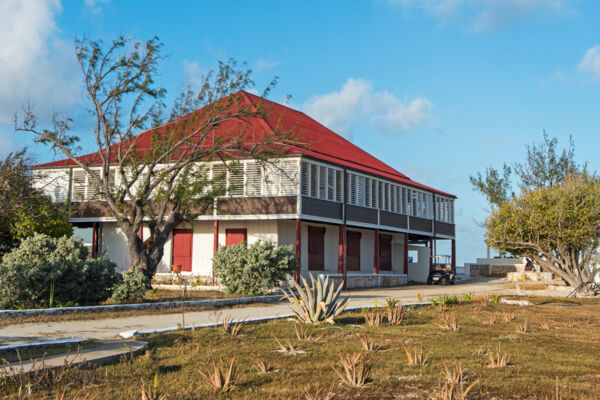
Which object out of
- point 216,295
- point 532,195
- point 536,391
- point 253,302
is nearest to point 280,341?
point 536,391

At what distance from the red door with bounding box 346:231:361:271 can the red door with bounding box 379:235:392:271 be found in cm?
269

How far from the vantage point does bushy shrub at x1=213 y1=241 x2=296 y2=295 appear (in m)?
19.8

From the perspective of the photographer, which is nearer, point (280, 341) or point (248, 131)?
point (280, 341)

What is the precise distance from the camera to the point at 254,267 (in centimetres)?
1977

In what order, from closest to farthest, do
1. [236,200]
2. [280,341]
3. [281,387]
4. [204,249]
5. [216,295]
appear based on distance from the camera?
[281,387] → [280,341] → [216,295] → [236,200] → [204,249]

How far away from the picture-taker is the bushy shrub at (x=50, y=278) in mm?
13805

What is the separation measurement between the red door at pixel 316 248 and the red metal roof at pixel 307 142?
3.74 meters

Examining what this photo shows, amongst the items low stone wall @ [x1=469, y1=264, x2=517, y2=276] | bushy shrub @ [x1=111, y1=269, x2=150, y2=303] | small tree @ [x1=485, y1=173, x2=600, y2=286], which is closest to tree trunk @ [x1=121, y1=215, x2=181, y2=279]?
bushy shrub @ [x1=111, y1=269, x2=150, y2=303]

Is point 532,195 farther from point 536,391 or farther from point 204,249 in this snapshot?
point 536,391

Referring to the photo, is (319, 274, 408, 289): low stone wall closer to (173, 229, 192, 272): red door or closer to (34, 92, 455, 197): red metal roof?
(34, 92, 455, 197): red metal roof

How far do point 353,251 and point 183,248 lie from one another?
9.44m

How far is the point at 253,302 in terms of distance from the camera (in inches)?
723

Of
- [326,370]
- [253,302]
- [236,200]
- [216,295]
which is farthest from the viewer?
[236,200]

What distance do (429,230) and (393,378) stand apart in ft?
102
